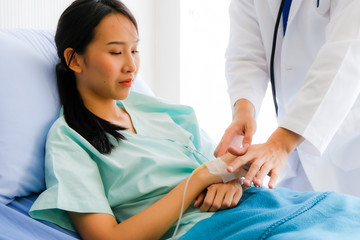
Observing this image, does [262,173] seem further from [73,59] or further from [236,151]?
[73,59]

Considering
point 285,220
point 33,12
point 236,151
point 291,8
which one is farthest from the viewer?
point 33,12

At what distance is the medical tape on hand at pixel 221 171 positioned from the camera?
1109 mm

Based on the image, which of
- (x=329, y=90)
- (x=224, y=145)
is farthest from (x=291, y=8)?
(x=224, y=145)

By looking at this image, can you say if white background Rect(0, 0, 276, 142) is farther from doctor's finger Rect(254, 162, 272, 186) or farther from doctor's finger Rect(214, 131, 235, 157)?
doctor's finger Rect(254, 162, 272, 186)

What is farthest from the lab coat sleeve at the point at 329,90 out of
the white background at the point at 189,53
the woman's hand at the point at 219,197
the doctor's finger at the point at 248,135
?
the white background at the point at 189,53

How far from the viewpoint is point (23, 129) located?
110 centimetres

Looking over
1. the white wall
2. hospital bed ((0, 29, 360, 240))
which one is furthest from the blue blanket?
the white wall

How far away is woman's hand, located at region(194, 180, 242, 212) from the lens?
1045 millimetres

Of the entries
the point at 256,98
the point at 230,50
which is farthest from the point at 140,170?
the point at 230,50

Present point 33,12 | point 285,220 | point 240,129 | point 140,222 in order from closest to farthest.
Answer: point 285,220 → point 140,222 → point 240,129 → point 33,12

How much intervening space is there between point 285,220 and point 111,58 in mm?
670

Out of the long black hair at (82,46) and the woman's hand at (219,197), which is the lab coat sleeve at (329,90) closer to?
the woman's hand at (219,197)

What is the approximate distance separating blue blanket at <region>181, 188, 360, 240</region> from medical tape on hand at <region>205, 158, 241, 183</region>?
91mm

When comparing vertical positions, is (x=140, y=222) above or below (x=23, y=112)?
below
